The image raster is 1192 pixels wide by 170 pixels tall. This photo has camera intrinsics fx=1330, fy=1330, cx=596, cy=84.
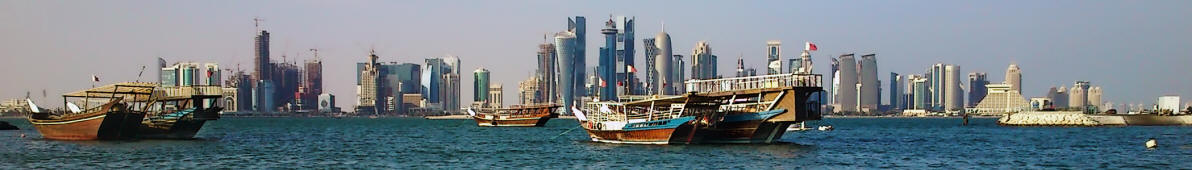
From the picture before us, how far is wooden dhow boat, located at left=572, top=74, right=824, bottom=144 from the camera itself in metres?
68.1

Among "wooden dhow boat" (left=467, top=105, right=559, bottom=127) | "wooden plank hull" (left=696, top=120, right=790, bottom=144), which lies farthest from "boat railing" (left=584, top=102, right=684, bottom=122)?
"wooden dhow boat" (left=467, top=105, right=559, bottom=127)

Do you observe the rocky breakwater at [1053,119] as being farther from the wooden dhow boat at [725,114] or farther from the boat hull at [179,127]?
the boat hull at [179,127]

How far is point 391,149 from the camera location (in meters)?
77.5

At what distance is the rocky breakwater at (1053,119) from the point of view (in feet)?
493

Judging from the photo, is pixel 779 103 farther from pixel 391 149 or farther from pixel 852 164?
pixel 391 149

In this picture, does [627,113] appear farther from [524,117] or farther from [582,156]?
[524,117]

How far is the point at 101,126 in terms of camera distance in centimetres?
7538

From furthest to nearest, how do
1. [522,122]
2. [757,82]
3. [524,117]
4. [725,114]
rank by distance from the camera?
[524,117], [522,122], [757,82], [725,114]

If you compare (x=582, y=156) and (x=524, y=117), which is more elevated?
(x=524, y=117)

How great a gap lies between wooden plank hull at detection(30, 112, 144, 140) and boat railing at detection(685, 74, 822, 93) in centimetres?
3266

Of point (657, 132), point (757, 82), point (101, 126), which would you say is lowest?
point (657, 132)

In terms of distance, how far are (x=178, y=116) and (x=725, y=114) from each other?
115ft

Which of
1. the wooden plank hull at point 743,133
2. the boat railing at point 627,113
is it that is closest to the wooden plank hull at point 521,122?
the boat railing at point 627,113

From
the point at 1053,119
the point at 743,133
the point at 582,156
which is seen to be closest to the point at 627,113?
the point at 743,133
